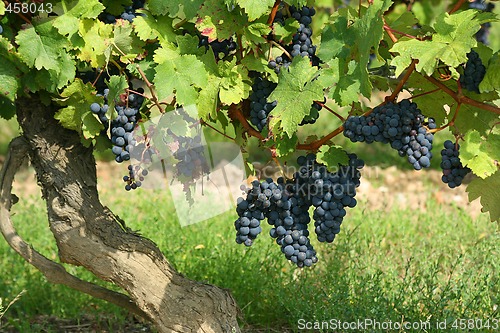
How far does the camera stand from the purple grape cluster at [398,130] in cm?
255

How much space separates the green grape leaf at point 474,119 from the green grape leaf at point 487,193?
0.20m

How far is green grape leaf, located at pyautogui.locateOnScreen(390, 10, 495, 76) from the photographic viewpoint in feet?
7.60

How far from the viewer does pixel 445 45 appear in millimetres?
2381

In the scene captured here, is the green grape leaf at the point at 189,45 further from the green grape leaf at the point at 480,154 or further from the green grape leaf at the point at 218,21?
the green grape leaf at the point at 480,154

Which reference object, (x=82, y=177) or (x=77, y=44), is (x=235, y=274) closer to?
(x=82, y=177)

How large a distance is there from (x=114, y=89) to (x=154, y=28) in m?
0.27

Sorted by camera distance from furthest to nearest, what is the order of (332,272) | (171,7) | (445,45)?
1. (332,272)
2. (171,7)
3. (445,45)

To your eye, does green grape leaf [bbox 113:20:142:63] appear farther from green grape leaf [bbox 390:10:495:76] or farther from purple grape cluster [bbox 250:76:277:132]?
green grape leaf [bbox 390:10:495:76]

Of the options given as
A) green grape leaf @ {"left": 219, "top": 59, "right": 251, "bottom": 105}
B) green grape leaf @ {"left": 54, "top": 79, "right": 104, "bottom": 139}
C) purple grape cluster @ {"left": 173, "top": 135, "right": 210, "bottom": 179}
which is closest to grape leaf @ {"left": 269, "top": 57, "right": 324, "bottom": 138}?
green grape leaf @ {"left": 219, "top": 59, "right": 251, "bottom": 105}

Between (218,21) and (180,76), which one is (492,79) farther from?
(180,76)

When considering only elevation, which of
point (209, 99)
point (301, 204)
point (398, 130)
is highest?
point (209, 99)

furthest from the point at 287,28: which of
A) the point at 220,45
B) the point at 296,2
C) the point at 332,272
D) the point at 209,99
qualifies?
the point at 332,272

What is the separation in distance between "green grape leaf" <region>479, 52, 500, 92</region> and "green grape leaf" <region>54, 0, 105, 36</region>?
4.50 feet

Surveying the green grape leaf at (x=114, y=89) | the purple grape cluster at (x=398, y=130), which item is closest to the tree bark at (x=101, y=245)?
the green grape leaf at (x=114, y=89)
